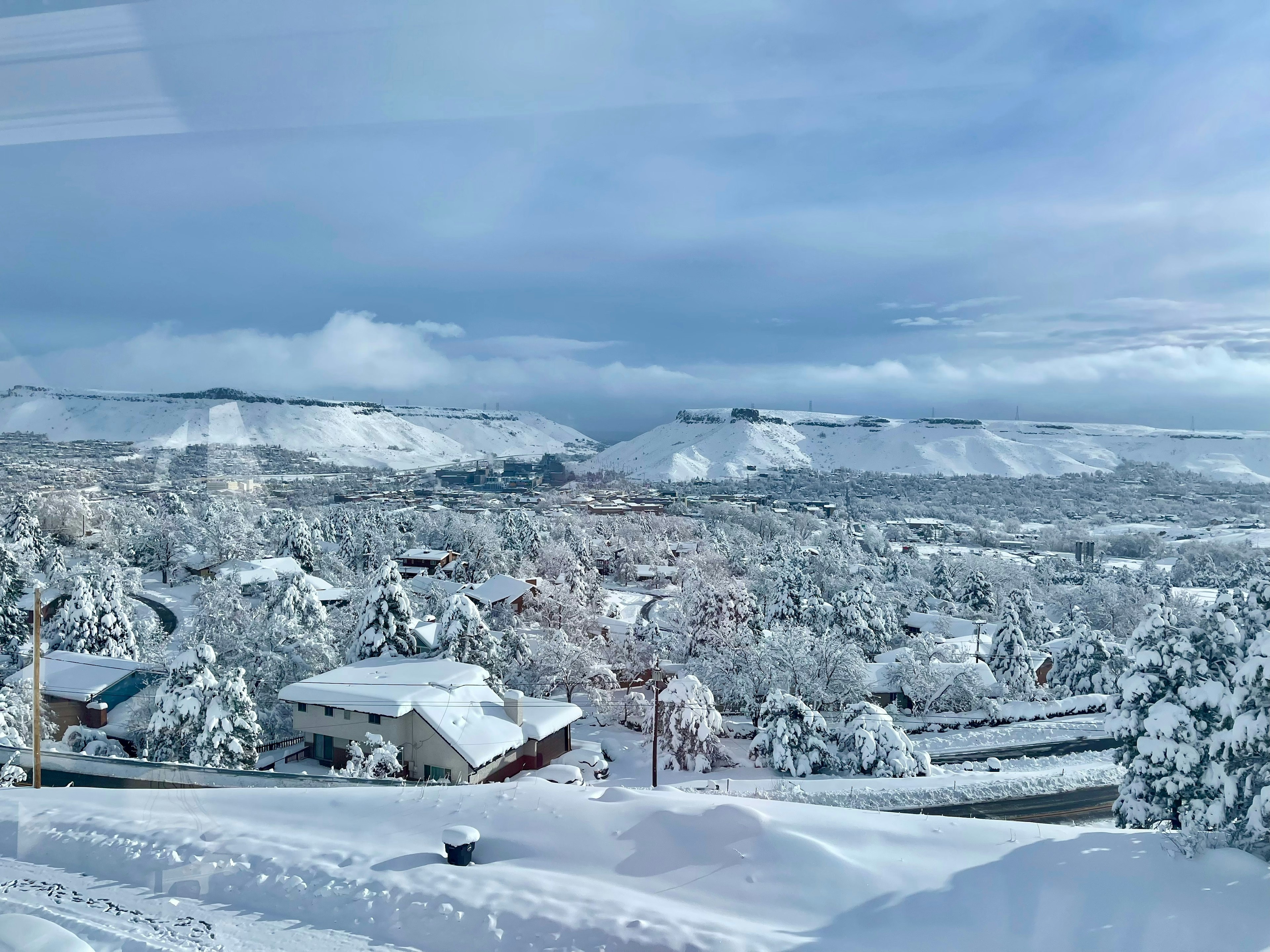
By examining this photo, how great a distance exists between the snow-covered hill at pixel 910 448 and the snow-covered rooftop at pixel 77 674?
29649 millimetres

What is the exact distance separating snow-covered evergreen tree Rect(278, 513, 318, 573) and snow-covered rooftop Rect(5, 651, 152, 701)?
511 inches

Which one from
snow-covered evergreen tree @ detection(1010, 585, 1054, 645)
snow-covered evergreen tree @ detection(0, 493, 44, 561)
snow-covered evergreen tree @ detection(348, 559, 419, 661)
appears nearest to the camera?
snow-covered evergreen tree @ detection(348, 559, 419, 661)

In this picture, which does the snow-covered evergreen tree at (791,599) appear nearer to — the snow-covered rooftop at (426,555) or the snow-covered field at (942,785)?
the snow-covered field at (942,785)

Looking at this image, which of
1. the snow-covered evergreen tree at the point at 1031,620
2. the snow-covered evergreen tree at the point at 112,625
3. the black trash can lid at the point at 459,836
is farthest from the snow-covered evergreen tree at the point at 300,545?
the snow-covered evergreen tree at the point at 1031,620

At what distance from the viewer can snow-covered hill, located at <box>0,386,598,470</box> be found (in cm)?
1338

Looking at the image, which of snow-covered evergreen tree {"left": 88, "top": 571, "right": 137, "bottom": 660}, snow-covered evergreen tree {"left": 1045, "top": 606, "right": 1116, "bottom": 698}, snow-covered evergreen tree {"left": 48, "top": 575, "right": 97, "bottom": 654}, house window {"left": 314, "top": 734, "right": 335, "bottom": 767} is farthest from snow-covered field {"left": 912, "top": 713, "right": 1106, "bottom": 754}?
snow-covered evergreen tree {"left": 48, "top": 575, "right": 97, "bottom": 654}

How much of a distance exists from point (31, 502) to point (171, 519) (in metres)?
5.74

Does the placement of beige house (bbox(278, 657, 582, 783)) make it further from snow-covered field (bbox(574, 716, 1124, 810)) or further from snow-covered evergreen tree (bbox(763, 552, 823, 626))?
snow-covered evergreen tree (bbox(763, 552, 823, 626))

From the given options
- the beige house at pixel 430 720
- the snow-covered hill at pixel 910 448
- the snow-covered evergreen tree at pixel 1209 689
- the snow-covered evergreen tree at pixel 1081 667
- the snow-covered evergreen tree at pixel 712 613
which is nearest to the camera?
the snow-covered evergreen tree at pixel 1209 689

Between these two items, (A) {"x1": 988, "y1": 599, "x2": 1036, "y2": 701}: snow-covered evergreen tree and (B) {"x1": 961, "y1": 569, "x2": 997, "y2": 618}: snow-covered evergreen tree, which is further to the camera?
(B) {"x1": 961, "y1": 569, "x2": 997, "y2": 618}: snow-covered evergreen tree

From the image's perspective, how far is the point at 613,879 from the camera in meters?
4.64

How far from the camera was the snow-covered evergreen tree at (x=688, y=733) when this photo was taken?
1416 cm

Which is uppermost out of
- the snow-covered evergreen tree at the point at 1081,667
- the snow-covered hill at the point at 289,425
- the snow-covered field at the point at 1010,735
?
the snow-covered hill at the point at 289,425

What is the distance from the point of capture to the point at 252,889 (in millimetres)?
4355
